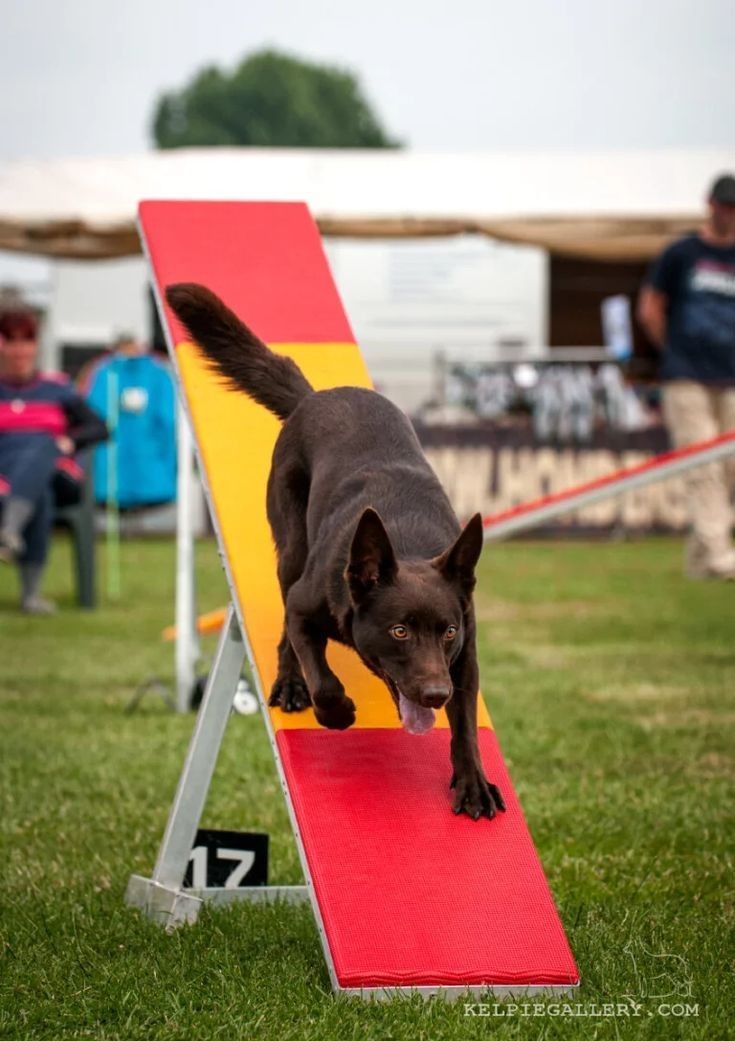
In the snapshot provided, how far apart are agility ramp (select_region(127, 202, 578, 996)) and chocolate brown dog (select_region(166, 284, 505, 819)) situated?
9cm

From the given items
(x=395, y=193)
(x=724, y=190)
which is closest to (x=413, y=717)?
(x=724, y=190)

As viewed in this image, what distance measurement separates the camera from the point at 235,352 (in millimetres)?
4059

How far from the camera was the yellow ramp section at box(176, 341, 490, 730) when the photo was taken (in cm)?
371

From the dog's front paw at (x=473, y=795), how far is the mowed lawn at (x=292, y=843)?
1.4 inches

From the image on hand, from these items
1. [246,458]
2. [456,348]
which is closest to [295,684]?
[246,458]

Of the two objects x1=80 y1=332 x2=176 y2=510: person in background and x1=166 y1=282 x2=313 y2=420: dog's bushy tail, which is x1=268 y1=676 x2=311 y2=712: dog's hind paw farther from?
x1=80 y1=332 x2=176 y2=510: person in background

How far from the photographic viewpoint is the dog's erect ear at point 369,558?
10.2 feet

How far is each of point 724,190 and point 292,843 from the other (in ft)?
21.2

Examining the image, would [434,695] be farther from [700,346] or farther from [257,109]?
[257,109]

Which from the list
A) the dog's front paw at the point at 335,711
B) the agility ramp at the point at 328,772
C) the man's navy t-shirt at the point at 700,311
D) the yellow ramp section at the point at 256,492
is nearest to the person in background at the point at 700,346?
the man's navy t-shirt at the point at 700,311

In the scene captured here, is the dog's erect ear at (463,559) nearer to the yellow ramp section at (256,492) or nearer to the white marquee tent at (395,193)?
the yellow ramp section at (256,492)

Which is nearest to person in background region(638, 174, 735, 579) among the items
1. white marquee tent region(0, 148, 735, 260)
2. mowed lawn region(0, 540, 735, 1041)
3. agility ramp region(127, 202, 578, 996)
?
mowed lawn region(0, 540, 735, 1041)

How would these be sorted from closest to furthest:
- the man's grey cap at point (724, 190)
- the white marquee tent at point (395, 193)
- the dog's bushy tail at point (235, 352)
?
the dog's bushy tail at point (235, 352) → the man's grey cap at point (724, 190) → the white marquee tent at point (395, 193)

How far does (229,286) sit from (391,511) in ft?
4.30
